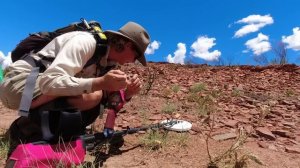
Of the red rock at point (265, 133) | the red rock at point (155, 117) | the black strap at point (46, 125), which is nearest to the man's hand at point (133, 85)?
the black strap at point (46, 125)

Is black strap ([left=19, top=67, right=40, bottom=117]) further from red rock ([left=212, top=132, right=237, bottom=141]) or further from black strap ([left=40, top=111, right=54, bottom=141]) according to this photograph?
red rock ([left=212, top=132, right=237, bottom=141])

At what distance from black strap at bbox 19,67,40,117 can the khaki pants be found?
47 millimetres

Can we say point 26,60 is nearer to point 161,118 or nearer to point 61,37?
point 61,37

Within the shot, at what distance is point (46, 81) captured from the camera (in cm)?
215

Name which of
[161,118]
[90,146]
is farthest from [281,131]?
[90,146]

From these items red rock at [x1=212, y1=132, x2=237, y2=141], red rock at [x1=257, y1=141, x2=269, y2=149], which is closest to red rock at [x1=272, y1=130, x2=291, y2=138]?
red rock at [x1=257, y1=141, x2=269, y2=149]

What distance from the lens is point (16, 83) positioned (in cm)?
236

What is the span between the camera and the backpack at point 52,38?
2.44 m

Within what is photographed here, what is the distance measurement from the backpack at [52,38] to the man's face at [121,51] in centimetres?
14

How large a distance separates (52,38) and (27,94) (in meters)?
0.45

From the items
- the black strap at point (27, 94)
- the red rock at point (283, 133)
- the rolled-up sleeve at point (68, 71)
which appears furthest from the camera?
the red rock at point (283, 133)

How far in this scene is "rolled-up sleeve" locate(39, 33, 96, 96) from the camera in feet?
7.00

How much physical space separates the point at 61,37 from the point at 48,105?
41 centimetres

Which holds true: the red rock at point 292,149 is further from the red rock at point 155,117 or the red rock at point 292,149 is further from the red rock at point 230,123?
the red rock at point 155,117
